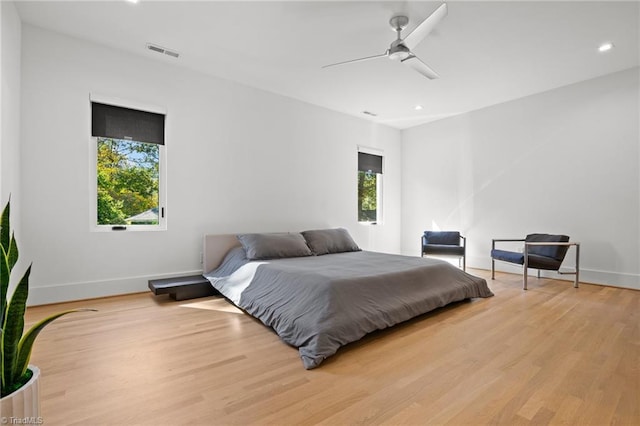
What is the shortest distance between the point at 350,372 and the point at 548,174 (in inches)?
183

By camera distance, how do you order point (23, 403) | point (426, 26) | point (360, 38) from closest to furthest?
point (23, 403) < point (426, 26) < point (360, 38)

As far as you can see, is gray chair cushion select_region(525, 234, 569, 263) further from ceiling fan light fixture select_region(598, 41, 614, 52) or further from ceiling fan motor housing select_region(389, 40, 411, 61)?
ceiling fan motor housing select_region(389, 40, 411, 61)

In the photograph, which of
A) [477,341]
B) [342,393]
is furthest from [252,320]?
[477,341]

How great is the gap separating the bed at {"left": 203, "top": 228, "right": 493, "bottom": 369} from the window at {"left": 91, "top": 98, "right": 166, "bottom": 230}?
858 mm

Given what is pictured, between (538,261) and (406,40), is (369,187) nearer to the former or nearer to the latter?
(538,261)

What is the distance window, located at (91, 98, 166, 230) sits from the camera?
3.60m

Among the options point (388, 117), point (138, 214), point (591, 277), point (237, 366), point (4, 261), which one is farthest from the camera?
point (388, 117)

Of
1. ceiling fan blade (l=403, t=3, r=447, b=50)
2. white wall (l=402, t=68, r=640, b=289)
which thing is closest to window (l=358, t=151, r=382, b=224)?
white wall (l=402, t=68, r=640, b=289)

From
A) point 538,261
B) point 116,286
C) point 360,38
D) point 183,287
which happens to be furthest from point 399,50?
point 116,286

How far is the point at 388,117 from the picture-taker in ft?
20.1

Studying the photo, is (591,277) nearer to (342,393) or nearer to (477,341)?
(477,341)

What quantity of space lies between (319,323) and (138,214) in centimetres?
285

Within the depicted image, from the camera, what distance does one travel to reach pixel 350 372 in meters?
1.94

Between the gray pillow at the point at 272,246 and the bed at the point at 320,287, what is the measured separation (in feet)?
0.04
